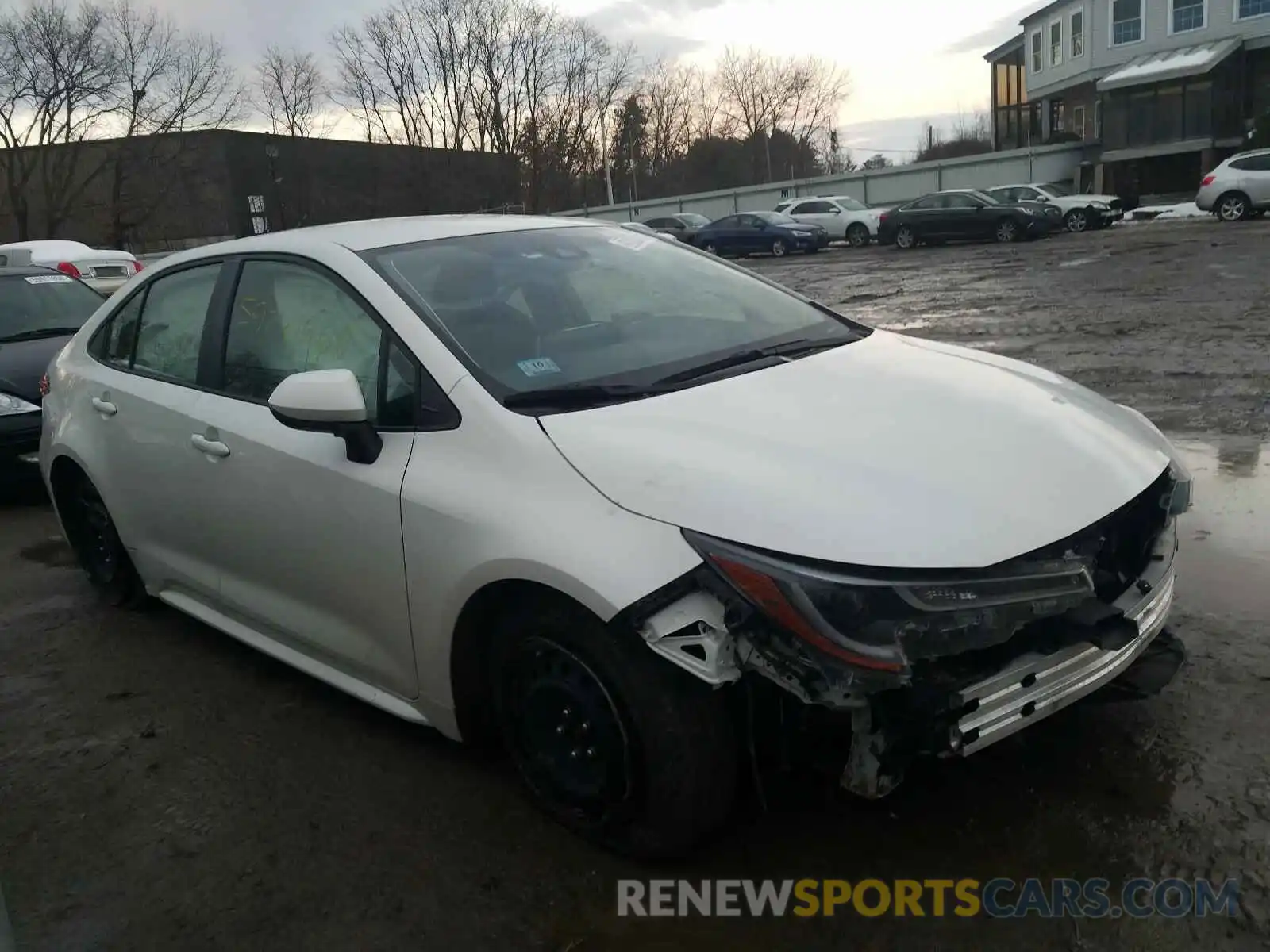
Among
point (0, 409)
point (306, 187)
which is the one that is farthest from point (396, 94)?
point (0, 409)

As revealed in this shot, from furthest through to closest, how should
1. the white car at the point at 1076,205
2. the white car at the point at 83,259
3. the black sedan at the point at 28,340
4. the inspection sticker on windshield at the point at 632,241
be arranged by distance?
the white car at the point at 1076,205, the white car at the point at 83,259, the black sedan at the point at 28,340, the inspection sticker on windshield at the point at 632,241

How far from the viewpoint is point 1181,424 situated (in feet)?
21.8

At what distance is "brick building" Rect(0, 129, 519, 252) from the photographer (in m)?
52.3

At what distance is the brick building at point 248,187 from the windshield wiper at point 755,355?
52805 mm

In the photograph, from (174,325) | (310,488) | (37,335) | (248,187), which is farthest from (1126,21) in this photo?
(310,488)

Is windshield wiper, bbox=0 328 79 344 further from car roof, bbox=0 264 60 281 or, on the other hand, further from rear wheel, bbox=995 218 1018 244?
rear wheel, bbox=995 218 1018 244

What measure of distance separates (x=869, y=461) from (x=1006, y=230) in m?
26.8

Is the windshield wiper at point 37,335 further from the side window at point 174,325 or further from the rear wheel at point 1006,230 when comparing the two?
the rear wheel at point 1006,230

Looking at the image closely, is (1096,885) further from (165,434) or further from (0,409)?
(0,409)

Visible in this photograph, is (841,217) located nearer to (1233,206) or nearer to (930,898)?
(1233,206)

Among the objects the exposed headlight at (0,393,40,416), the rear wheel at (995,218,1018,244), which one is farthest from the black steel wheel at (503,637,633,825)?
the rear wheel at (995,218,1018,244)

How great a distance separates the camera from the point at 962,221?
27.5m

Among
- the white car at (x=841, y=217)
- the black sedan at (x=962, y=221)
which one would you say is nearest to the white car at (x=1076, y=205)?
the black sedan at (x=962, y=221)

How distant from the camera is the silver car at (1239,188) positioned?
82.3ft
